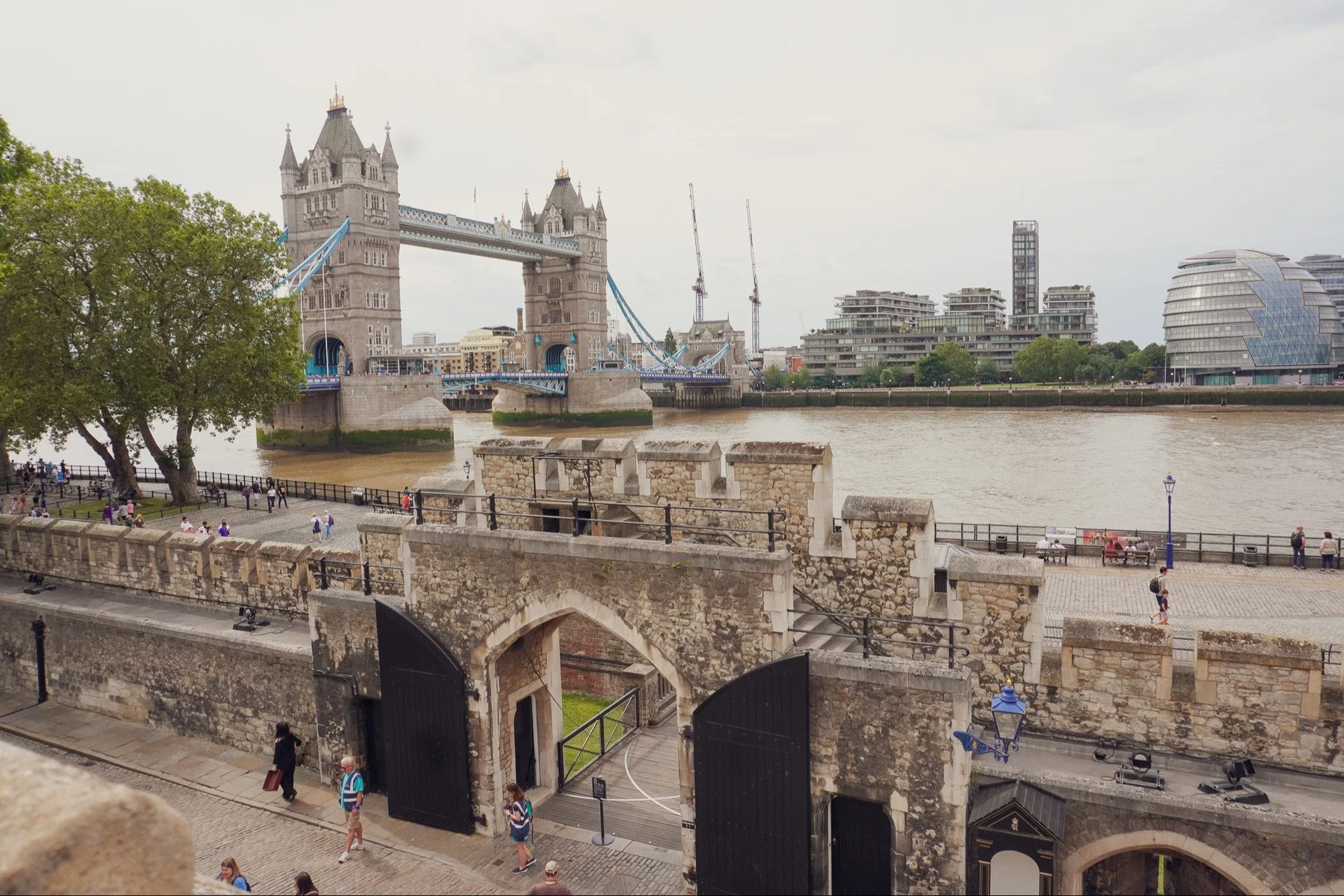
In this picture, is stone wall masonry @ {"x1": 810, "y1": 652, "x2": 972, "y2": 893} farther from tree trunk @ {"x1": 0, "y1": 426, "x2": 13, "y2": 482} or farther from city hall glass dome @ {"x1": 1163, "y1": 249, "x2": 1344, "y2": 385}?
city hall glass dome @ {"x1": 1163, "y1": 249, "x2": 1344, "y2": 385}

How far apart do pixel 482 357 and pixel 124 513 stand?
147 meters

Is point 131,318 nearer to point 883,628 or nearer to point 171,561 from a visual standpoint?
point 171,561

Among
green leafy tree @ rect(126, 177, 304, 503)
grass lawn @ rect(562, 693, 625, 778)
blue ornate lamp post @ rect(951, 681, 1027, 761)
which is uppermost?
green leafy tree @ rect(126, 177, 304, 503)

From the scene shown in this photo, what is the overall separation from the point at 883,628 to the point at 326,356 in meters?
75.5

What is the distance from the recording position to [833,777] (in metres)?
7.77

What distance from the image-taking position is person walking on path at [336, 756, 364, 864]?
364 inches

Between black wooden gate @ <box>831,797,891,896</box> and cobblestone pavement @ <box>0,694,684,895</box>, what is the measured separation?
1528 mm

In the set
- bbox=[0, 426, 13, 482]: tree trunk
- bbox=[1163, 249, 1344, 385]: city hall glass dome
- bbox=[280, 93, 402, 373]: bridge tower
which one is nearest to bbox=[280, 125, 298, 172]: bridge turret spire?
bbox=[280, 93, 402, 373]: bridge tower

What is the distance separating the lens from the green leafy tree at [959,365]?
12319 centimetres

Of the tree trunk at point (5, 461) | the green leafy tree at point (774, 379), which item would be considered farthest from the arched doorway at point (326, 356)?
the green leafy tree at point (774, 379)

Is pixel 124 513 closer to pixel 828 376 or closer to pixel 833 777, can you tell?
pixel 833 777

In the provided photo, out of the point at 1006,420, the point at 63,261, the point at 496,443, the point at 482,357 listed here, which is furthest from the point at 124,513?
the point at 482,357

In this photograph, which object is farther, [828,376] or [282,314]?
[828,376]

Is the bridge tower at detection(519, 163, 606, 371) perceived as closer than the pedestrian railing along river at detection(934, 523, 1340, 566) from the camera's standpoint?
No
